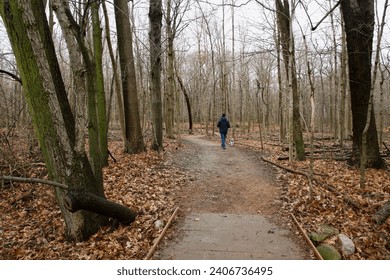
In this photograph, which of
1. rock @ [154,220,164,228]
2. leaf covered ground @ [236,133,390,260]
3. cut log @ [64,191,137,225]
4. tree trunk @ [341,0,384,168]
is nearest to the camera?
cut log @ [64,191,137,225]

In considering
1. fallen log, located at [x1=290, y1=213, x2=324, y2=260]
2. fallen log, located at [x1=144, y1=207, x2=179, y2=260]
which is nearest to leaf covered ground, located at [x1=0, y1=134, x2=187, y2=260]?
fallen log, located at [x1=144, y1=207, x2=179, y2=260]

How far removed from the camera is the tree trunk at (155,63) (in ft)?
35.1

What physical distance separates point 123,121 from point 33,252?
6.99 meters

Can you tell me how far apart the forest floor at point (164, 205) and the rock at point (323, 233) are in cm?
18

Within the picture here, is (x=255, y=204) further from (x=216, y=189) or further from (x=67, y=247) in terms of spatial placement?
(x=67, y=247)

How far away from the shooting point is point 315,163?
9617 millimetres

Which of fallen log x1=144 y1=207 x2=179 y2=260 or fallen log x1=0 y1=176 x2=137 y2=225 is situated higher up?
fallen log x1=0 y1=176 x2=137 y2=225

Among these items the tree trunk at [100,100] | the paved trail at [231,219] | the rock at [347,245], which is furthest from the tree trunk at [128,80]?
the rock at [347,245]

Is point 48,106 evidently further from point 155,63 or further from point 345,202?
point 155,63

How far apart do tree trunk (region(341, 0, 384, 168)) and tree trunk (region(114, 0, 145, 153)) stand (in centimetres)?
773

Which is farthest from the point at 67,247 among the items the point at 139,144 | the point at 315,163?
the point at 315,163

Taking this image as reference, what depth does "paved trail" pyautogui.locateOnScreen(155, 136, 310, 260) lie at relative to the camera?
4.46 meters

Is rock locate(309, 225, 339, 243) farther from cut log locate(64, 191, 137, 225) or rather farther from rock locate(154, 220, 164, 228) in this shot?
cut log locate(64, 191, 137, 225)

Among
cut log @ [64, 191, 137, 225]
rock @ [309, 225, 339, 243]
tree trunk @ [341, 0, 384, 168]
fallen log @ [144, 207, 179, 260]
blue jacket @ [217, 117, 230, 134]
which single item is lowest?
rock @ [309, 225, 339, 243]
